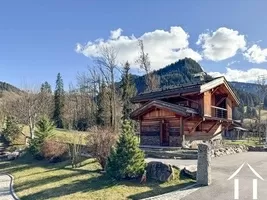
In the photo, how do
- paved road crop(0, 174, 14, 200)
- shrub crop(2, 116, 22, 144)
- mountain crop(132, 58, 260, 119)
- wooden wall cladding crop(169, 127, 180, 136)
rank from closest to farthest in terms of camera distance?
1. paved road crop(0, 174, 14, 200)
2. wooden wall cladding crop(169, 127, 180, 136)
3. shrub crop(2, 116, 22, 144)
4. mountain crop(132, 58, 260, 119)

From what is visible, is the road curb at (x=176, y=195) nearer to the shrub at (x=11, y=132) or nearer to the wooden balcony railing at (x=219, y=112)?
the wooden balcony railing at (x=219, y=112)

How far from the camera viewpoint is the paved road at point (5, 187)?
15.1 meters

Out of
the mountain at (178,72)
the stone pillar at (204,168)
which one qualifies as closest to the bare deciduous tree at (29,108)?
the stone pillar at (204,168)

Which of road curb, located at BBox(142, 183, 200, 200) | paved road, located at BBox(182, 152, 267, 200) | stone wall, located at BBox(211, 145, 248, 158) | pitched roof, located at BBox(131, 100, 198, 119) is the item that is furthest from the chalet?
road curb, located at BBox(142, 183, 200, 200)

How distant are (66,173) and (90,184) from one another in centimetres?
445

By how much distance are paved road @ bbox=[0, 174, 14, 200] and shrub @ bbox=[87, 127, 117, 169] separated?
5.36m

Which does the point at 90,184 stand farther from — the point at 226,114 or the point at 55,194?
the point at 226,114

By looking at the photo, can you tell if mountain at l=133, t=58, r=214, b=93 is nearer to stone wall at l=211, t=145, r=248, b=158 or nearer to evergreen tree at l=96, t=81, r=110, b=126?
evergreen tree at l=96, t=81, r=110, b=126

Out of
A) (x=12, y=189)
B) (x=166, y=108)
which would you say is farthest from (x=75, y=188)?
(x=166, y=108)

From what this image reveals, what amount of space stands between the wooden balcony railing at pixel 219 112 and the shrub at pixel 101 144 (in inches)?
528

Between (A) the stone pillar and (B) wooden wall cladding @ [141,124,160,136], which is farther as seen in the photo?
(B) wooden wall cladding @ [141,124,160,136]

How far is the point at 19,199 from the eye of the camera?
14359 millimetres

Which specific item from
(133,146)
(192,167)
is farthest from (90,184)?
(192,167)

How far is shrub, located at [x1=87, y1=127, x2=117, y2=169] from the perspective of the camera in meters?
17.2
